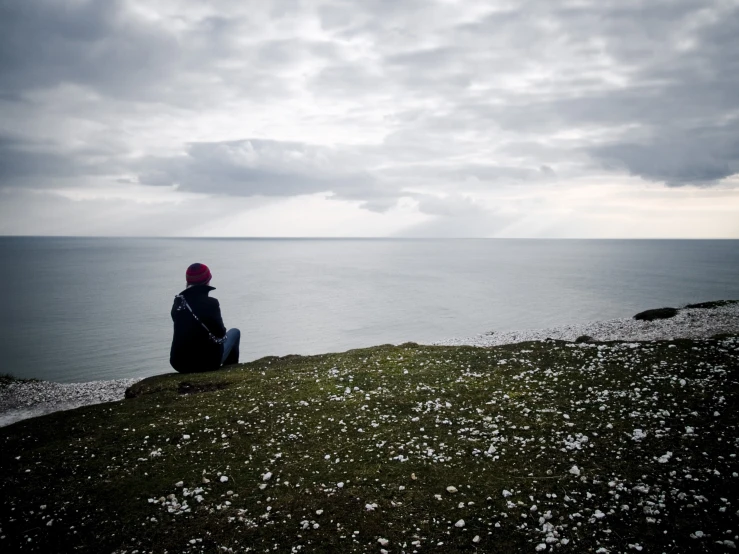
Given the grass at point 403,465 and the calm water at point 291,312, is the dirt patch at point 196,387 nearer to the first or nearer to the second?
the grass at point 403,465

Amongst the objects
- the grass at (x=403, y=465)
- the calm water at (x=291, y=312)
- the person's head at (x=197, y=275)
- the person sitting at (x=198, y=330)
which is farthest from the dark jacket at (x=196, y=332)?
the calm water at (x=291, y=312)

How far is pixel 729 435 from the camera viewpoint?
32.8 feet

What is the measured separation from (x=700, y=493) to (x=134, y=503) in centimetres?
1113

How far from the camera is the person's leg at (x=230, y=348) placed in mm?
19453

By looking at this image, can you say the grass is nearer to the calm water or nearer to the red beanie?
the red beanie

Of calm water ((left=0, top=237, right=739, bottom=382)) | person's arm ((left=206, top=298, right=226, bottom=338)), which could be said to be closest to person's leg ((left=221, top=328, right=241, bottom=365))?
person's arm ((left=206, top=298, right=226, bottom=338))

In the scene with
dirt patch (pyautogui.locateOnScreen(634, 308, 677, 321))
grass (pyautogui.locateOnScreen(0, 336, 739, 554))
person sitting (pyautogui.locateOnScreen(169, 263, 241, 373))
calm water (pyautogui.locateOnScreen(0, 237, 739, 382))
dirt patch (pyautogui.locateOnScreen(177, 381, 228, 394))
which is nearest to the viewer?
grass (pyautogui.locateOnScreen(0, 336, 739, 554))

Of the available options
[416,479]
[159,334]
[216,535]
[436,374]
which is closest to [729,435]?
[416,479]

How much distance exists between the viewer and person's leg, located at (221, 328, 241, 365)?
1945 cm

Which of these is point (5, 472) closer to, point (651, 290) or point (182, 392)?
point (182, 392)

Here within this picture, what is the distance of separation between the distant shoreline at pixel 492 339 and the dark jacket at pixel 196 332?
30.0 ft

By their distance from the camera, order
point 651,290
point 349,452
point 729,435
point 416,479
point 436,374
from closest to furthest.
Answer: point 416,479
point 729,435
point 349,452
point 436,374
point 651,290

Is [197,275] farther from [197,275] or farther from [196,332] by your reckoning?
[196,332]

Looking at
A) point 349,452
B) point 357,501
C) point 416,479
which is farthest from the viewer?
point 349,452
